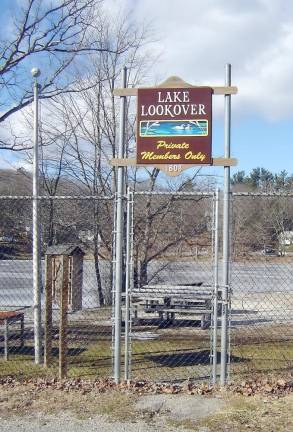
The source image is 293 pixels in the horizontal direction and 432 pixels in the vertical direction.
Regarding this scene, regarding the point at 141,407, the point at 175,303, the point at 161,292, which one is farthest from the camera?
the point at 175,303

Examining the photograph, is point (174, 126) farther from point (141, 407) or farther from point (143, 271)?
point (143, 271)

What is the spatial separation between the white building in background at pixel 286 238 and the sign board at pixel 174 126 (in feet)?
12.2

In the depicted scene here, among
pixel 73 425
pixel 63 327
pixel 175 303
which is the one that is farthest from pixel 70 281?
pixel 73 425

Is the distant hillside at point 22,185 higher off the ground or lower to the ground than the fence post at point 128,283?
higher

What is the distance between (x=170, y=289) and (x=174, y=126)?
2393mm

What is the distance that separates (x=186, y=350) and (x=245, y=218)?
286 centimetres

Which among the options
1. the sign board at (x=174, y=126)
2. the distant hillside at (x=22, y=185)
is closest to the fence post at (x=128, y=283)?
the sign board at (x=174, y=126)

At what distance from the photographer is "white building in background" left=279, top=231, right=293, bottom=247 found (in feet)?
30.7

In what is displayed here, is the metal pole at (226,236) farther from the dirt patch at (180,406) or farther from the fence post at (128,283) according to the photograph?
the fence post at (128,283)

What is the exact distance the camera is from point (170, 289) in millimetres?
7617

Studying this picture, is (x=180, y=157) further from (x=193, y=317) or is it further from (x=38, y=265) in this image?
(x=193, y=317)

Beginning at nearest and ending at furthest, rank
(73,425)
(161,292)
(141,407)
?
(73,425)
(141,407)
(161,292)

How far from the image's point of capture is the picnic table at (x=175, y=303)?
6938mm

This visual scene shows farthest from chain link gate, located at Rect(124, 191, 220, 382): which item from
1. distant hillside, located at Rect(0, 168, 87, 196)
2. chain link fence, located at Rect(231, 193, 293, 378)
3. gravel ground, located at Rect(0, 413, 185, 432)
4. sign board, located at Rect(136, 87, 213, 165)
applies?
distant hillside, located at Rect(0, 168, 87, 196)
